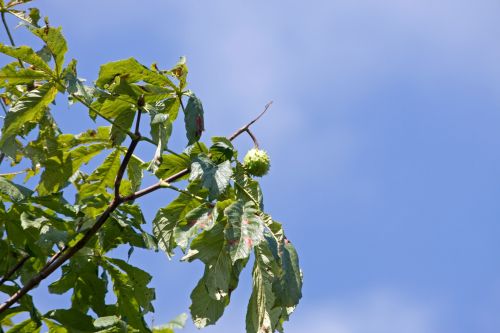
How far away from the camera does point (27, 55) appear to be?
2.67 metres

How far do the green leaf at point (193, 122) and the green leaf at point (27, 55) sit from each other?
0.49 metres

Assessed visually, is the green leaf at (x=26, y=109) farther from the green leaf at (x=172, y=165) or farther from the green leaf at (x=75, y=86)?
the green leaf at (x=172, y=165)

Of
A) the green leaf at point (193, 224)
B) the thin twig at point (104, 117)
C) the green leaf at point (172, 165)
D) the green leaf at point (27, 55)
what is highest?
the green leaf at point (27, 55)

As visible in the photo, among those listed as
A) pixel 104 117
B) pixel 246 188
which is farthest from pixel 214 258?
pixel 104 117

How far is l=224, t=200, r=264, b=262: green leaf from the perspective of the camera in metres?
2.42

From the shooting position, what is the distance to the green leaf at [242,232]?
2.42m

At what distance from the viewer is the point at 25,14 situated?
11.3ft

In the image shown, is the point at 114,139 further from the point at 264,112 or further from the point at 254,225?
the point at 254,225

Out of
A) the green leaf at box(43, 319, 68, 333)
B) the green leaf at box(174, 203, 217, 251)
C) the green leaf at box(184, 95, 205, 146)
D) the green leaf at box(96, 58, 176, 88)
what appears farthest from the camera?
the green leaf at box(43, 319, 68, 333)

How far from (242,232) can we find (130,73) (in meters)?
0.74

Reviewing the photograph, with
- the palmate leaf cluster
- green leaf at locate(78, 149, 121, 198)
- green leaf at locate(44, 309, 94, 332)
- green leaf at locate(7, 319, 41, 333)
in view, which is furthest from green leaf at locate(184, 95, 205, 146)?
green leaf at locate(7, 319, 41, 333)

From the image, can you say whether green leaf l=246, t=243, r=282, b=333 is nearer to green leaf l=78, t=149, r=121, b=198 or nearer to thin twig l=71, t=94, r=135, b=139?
thin twig l=71, t=94, r=135, b=139

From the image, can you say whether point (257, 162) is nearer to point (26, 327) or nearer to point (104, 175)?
point (104, 175)

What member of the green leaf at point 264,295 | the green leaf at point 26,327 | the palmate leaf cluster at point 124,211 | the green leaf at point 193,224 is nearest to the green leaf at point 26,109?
the palmate leaf cluster at point 124,211
